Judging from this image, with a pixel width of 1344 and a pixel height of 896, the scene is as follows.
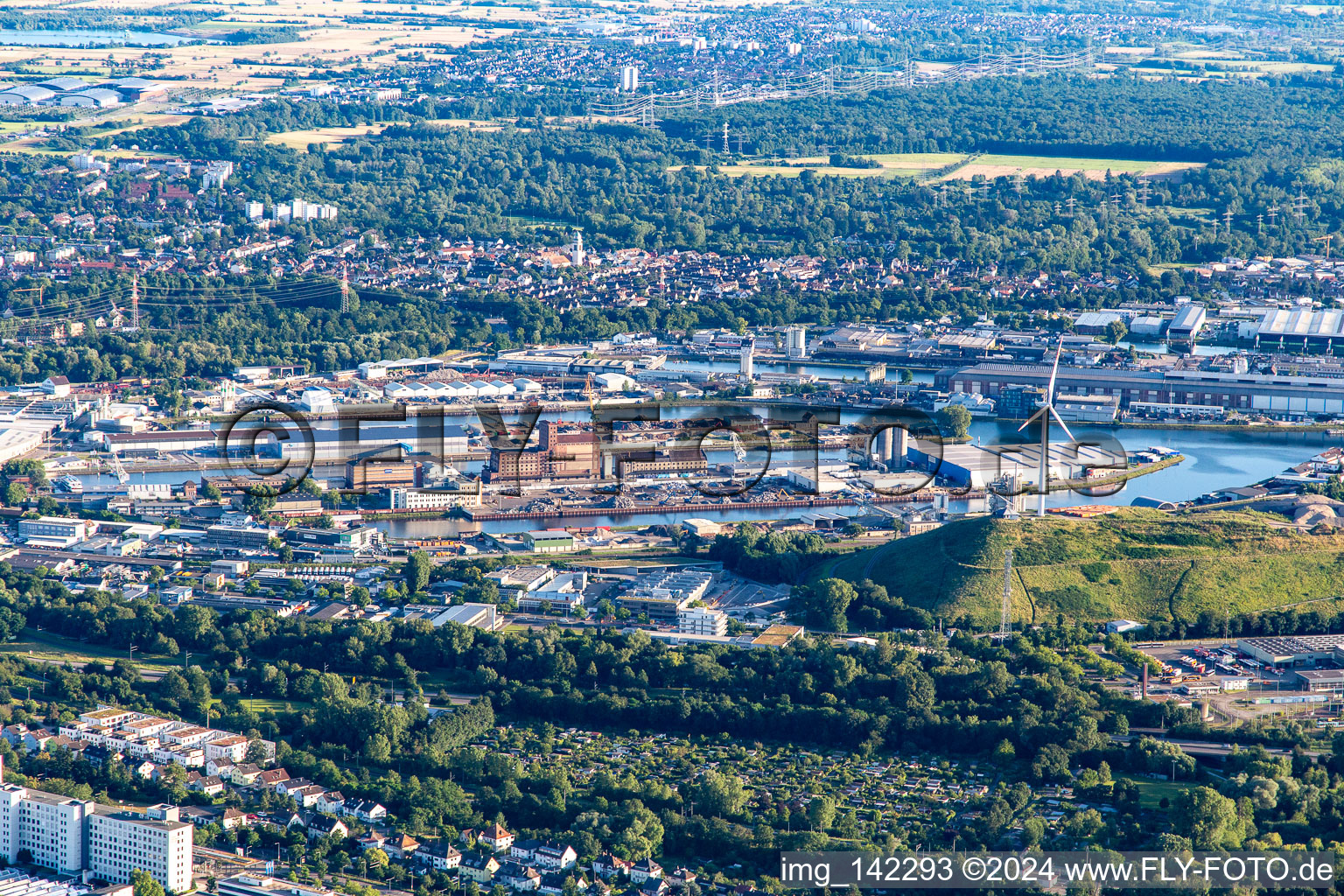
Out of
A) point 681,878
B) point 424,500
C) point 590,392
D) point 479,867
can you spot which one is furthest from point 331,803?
point 590,392

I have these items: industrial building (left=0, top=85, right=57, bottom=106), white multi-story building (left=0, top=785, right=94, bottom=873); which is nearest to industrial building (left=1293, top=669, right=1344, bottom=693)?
white multi-story building (left=0, top=785, right=94, bottom=873)

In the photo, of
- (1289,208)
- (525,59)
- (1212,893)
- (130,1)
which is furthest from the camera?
(130,1)

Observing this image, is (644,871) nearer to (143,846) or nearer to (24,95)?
(143,846)

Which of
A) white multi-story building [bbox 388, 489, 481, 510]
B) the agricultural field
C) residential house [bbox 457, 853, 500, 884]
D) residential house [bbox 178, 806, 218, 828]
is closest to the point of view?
residential house [bbox 457, 853, 500, 884]

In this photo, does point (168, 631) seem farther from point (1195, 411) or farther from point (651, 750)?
point (1195, 411)

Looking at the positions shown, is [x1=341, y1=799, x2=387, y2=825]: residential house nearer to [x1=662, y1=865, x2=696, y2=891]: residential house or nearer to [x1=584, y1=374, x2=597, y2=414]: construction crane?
[x1=662, y1=865, x2=696, y2=891]: residential house

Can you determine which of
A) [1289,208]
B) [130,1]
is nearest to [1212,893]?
[1289,208]
